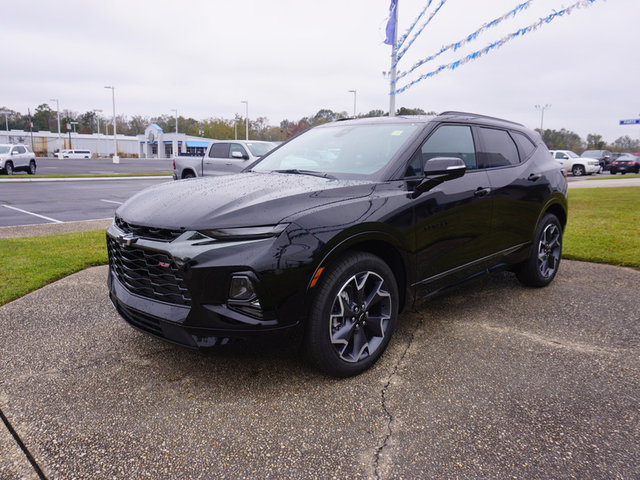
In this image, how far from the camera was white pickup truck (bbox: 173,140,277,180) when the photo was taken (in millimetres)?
14375

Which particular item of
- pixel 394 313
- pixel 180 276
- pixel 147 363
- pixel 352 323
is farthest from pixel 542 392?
pixel 147 363

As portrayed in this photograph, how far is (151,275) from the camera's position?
2.69m

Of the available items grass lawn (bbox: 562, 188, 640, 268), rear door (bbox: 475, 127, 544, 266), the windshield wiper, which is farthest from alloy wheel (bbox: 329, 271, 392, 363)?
grass lawn (bbox: 562, 188, 640, 268)

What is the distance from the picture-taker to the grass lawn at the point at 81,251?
4.98 m

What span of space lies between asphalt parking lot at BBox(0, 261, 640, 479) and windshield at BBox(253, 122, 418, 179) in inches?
54.2

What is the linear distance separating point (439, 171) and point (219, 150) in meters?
13.2

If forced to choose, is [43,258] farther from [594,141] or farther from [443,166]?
[594,141]

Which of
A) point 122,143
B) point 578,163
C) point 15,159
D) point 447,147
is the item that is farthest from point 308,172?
point 122,143

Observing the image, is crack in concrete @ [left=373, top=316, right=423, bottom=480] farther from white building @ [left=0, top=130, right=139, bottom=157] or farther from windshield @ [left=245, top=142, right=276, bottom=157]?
white building @ [left=0, top=130, right=139, bottom=157]

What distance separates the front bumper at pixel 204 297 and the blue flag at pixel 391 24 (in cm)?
1101

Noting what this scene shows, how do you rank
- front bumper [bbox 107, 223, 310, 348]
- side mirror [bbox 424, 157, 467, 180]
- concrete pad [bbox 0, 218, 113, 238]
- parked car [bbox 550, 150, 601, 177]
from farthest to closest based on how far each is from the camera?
parked car [bbox 550, 150, 601, 177], concrete pad [bbox 0, 218, 113, 238], side mirror [bbox 424, 157, 467, 180], front bumper [bbox 107, 223, 310, 348]

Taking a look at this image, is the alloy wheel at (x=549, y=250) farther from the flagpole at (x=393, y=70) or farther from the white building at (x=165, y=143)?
the white building at (x=165, y=143)

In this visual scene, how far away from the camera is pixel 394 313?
10.3 feet

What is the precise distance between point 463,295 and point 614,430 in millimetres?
2310
